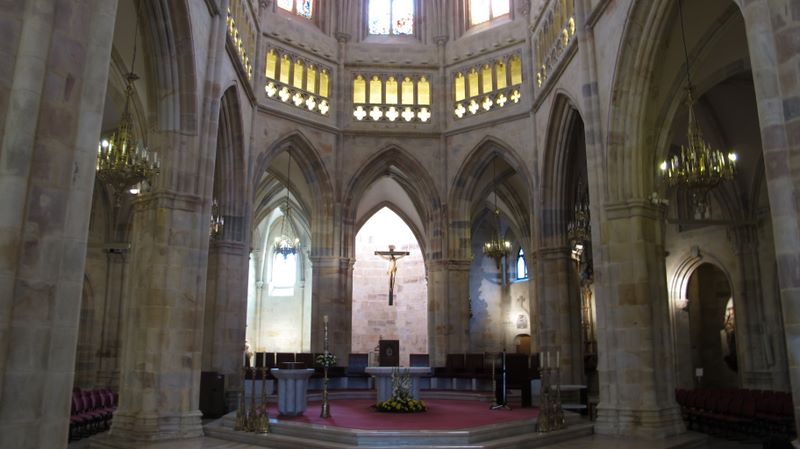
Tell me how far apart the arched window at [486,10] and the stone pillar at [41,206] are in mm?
19597

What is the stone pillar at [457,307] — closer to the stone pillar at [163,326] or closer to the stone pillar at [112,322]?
the stone pillar at [112,322]

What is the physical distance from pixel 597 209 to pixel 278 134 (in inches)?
467

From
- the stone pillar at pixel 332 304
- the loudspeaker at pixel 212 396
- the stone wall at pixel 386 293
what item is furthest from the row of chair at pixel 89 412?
the stone wall at pixel 386 293

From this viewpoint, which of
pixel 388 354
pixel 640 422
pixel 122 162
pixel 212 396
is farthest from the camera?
pixel 388 354

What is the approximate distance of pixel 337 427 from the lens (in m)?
12.1

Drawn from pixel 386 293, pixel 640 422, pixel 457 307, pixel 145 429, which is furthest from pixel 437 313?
pixel 145 429

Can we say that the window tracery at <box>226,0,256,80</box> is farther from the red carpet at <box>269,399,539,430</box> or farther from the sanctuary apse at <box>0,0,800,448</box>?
the red carpet at <box>269,399,539,430</box>

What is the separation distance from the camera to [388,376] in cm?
1611

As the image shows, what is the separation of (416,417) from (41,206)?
955 cm

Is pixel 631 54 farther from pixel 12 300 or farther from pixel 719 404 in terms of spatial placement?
pixel 12 300

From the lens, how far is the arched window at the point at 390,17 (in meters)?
26.3

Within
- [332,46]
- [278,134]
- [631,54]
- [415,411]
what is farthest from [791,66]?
[332,46]

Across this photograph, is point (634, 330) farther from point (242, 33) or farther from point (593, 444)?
point (242, 33)

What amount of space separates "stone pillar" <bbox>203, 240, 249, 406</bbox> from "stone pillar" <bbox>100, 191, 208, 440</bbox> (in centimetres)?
556
